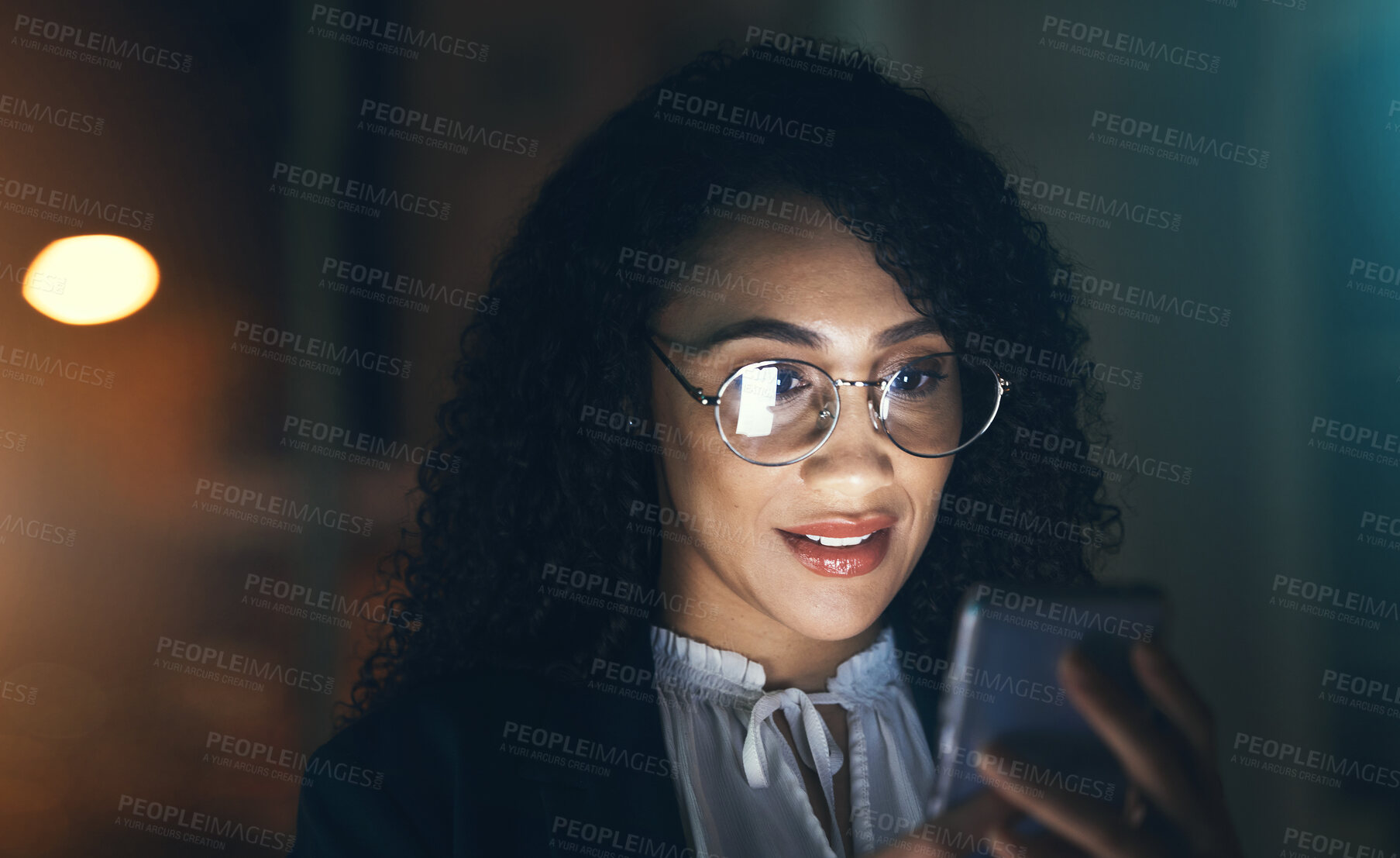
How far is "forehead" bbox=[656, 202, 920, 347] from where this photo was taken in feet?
3.79

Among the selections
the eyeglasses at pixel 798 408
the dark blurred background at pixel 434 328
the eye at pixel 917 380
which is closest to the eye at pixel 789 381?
the eyeglasses at pixel 798 408

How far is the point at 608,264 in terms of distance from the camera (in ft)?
4.30

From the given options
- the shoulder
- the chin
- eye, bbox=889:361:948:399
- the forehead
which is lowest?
the shoulder

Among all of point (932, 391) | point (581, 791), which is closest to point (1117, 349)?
point (932, 391)

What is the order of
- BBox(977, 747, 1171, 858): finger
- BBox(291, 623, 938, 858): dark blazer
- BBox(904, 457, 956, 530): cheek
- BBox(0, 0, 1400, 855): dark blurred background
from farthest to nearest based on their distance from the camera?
1. BBox(0, 0, 1400, 855): dark blurred background
2. BBox(904, 457, 956, 530): cheek
3. BBox(291, 623, 938, 858): dark blazer
4. BBox(977, 747, 1171, 858): finger

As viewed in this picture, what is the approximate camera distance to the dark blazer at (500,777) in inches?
42.6

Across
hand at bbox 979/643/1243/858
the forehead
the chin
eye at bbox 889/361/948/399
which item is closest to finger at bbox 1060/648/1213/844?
hand at bbox 979/643/1243/858

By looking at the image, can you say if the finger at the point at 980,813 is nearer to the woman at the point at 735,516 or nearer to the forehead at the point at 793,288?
the woman at the point at 735,516

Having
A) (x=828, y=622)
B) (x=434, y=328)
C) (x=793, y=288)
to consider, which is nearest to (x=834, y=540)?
(x=828, y=622)

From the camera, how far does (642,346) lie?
1300 mm

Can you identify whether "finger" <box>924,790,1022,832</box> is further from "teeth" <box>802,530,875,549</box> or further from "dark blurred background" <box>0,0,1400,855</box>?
"dark blurred background" <box>0,0,1400,855</box>

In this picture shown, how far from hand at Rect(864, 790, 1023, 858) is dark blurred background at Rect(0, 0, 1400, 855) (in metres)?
0.96

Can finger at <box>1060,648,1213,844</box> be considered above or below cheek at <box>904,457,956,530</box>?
below

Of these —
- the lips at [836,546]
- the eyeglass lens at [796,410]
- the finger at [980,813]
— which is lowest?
the finger at [980,813]
